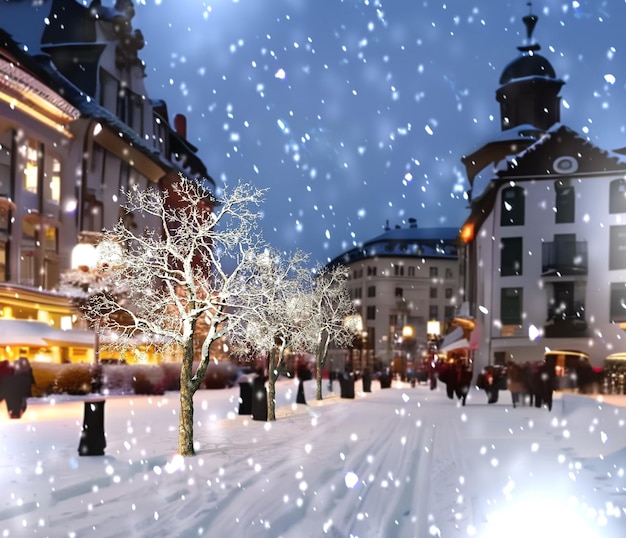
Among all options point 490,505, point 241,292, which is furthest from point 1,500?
point 241,292

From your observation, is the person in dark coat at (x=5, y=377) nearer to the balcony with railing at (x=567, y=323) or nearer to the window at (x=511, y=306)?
the window at (x=511, y=306)

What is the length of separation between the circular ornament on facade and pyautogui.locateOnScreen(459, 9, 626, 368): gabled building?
58 mm

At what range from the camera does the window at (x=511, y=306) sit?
5142cm

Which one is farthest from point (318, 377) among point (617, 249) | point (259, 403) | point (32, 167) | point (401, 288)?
point (401, 288)

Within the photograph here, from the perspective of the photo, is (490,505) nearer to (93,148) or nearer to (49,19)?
(93,148)

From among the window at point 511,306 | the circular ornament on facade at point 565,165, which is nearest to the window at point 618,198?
the circular ornament on facade at point 565,165

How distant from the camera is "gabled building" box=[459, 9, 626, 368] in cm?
4959

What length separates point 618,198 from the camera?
50062 mm

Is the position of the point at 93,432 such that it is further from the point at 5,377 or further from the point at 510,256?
the point at 510,256

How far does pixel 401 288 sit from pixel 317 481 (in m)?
104

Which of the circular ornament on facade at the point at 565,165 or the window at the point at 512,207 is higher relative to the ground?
the circular ornament on facade at the point at 565,165

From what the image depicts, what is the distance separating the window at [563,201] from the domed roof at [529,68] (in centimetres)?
1630

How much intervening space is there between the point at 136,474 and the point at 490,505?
183 inches

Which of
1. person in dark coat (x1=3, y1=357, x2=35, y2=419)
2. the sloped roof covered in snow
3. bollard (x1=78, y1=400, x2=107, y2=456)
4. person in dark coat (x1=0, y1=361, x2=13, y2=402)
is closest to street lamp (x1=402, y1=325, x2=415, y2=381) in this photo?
the sloped roof covered in snow
